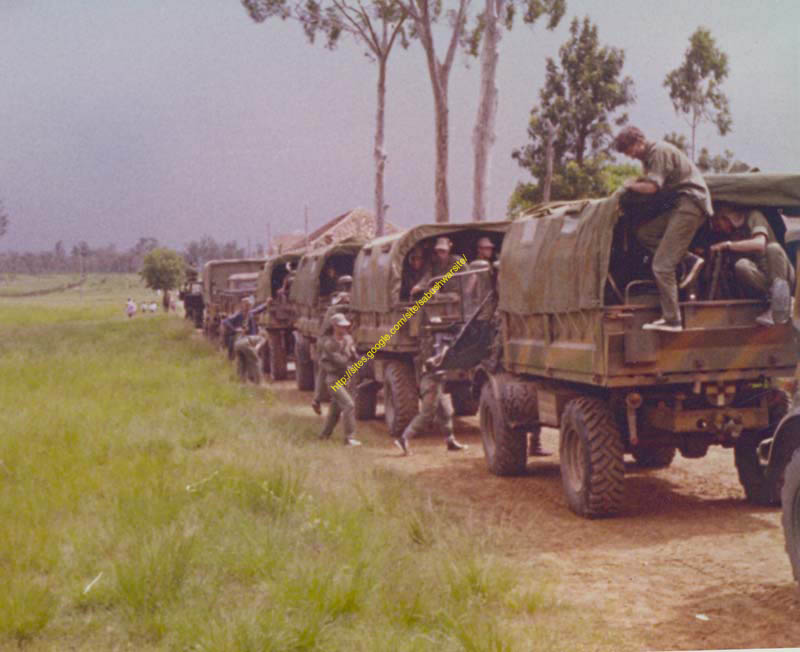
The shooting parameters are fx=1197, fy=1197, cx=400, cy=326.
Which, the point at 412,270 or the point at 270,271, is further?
the point at 270,271

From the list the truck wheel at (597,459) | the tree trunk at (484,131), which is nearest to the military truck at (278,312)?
the tree trunk at (484,131)

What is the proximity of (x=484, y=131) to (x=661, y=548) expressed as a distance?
13.8m

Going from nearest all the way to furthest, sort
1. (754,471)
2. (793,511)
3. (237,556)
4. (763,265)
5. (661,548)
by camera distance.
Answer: (793,511), (237,556), (661,548), (763,265), (754,471)

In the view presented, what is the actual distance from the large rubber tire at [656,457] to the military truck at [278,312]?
11.9 m

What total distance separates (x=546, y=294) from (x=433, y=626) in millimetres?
4263

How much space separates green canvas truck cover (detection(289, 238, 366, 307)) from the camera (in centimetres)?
1959

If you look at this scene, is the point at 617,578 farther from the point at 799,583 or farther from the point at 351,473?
the point at 351,473

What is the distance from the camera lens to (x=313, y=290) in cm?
1978

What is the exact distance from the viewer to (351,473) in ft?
33.9

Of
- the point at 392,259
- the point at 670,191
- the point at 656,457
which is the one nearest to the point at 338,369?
the point at 392,259

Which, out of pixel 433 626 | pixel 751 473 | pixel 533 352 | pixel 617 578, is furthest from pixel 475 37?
pixel 433 626

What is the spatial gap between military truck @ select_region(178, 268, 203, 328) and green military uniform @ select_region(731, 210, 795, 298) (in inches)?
1307

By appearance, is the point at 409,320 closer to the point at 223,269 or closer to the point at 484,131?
the point at 484,131

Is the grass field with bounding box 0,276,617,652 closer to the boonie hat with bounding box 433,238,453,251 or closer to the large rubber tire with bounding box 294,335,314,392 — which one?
the boonie hat with bounding box 433,238,453,251
